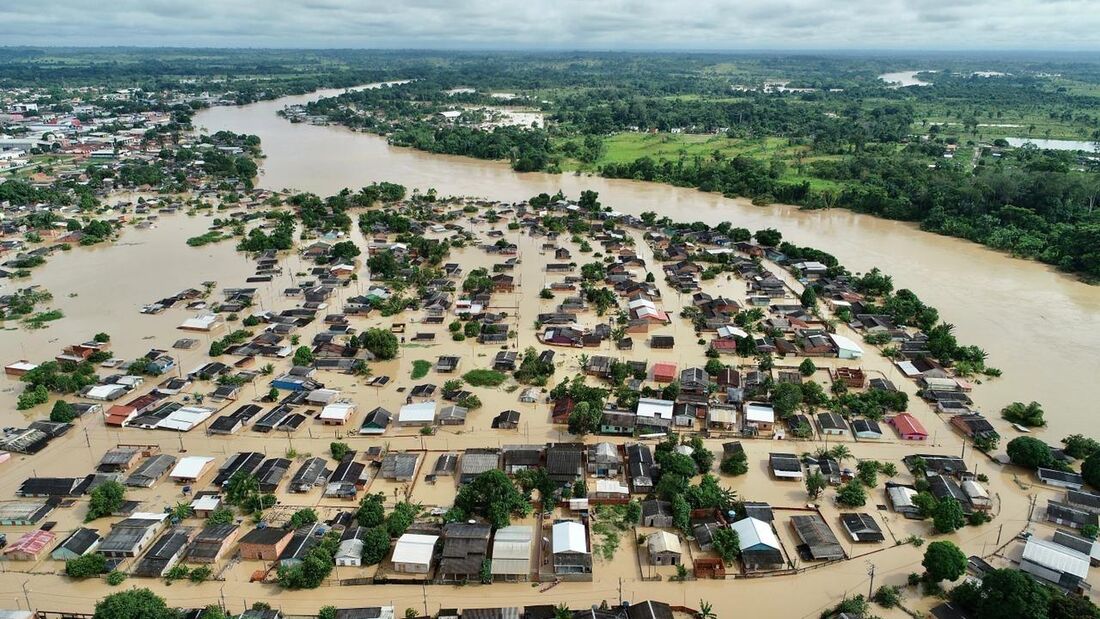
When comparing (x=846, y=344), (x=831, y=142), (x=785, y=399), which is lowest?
(x=785, y=399)

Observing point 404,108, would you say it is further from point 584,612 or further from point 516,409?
point 584,612

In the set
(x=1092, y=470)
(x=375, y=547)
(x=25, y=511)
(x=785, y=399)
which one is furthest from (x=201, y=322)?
(x=1092, y=470)

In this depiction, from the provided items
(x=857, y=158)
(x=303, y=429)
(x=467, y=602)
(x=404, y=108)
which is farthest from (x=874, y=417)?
(x=404, y=108)

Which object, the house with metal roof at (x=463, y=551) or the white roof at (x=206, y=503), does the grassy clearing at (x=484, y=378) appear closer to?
the house with metal roof at (x=463, y=551)

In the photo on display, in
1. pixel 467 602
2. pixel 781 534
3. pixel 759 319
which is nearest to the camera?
pixel 467 602

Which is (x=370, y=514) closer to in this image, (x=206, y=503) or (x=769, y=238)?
(x=206, y=503)

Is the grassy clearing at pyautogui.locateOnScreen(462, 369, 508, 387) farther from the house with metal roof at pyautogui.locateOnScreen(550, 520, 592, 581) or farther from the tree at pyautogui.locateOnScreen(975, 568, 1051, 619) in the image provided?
the tree at pyautogui.locateOnScreen(975, 568, 1051, 619)

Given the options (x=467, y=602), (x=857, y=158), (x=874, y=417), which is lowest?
(x=467, y=602)
